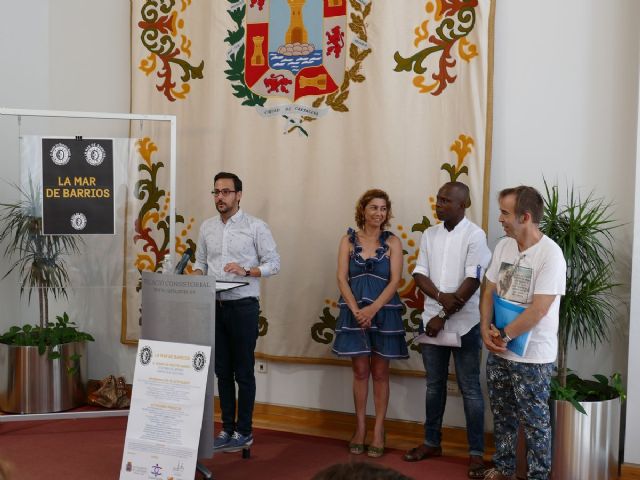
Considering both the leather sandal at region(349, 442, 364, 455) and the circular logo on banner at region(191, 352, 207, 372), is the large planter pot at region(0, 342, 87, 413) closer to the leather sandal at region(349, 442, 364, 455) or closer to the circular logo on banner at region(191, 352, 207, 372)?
the circular logo on banner at region(191, 352, 207, 372)

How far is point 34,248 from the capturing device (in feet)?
15.8

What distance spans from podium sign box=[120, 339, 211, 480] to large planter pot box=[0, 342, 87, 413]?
5.49 ft

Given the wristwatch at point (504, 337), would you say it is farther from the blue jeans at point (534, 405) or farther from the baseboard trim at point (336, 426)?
the baseboard trim at point (336, 426)

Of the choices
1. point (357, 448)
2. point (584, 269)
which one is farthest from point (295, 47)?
point (357, 448)

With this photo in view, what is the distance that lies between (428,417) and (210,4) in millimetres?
3203

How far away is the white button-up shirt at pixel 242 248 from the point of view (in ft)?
14.4

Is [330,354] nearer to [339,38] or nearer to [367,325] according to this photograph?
[367,325]

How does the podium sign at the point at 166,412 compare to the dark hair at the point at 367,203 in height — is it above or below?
below

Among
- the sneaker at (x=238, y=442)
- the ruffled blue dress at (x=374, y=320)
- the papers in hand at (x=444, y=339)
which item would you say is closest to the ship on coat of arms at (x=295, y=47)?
the ruffled blue dress at (x=374, y=320)

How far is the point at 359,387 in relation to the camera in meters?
4.56

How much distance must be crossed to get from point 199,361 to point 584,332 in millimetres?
2221

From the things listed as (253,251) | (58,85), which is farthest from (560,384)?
(58,85)

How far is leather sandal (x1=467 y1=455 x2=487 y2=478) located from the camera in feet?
→ 13.6

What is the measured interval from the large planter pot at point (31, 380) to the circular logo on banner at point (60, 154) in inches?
51.3
